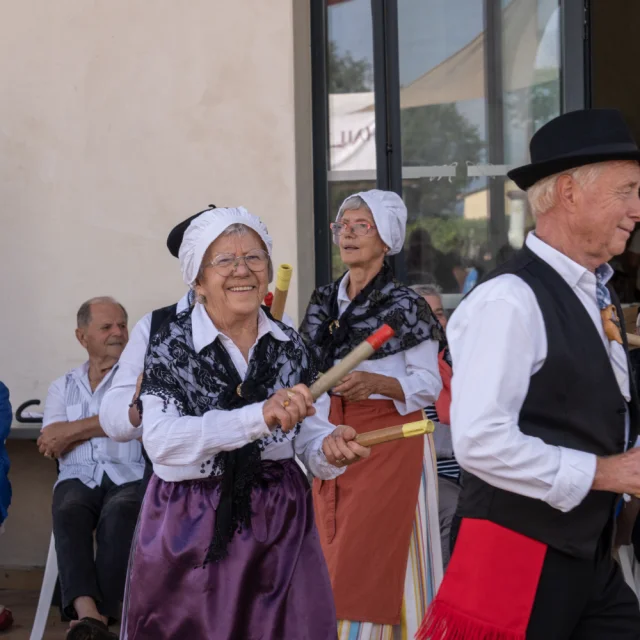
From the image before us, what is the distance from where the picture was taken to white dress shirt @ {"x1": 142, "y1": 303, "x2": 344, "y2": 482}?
8.56ft

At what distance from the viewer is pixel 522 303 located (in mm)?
2359

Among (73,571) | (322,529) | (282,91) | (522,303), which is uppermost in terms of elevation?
(282,91)

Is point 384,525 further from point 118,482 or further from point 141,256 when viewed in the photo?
point 141,256

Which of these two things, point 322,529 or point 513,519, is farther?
point 322,529

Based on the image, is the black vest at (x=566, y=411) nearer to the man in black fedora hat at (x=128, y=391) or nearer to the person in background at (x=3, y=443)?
the man in black fedora hat at (x=128, y=391)

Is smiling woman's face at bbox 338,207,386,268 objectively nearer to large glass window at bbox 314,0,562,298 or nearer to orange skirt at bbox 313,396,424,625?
orange skirt at bbox 313,396,424,625

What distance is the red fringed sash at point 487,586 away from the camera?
242 centimetres

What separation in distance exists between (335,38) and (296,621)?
3.65 metres

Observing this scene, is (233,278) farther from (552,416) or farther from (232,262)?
(552,416)

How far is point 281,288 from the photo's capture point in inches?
141

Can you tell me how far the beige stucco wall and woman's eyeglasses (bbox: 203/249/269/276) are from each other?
2.45 metres

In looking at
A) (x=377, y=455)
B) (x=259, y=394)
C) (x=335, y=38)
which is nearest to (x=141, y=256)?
(x=335, y=38)

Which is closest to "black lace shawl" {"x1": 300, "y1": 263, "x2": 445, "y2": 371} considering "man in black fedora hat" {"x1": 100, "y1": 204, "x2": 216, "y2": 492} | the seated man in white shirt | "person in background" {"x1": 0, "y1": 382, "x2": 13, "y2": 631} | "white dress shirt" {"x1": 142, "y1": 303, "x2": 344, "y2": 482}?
"man in black fedora hat" {"x1": 100, "y1": 204, "x2": 216, "y2": 492}

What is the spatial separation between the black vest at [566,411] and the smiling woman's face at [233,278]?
27.7 inches
